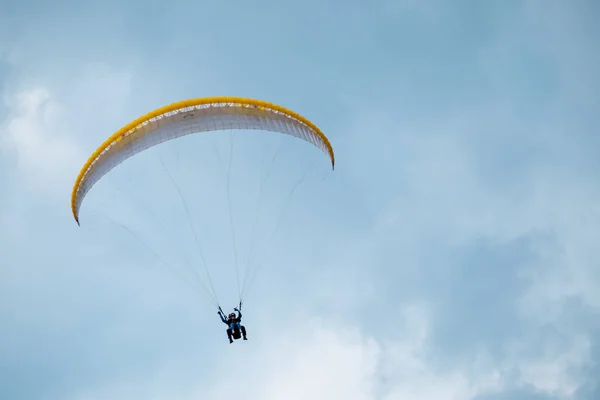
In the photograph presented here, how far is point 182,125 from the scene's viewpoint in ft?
90.5

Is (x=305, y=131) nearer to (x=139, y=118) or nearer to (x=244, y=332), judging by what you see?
(x=139, y=118)

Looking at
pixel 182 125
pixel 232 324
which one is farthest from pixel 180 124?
pixel 232 324

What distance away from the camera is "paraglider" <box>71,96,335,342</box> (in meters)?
26.8

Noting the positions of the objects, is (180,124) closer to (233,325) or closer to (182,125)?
(182,125)

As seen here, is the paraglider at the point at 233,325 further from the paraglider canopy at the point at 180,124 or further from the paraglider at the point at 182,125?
the paraglider canopy at the point at 180,124

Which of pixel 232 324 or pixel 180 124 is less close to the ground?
pixel 180 124

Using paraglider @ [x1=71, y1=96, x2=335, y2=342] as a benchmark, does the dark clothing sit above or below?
below

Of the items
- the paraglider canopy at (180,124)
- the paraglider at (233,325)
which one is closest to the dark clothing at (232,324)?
the paraglider at (233,325)

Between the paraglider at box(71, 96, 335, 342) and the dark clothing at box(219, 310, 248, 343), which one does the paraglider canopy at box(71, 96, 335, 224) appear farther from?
the dark clothing at box(219, 310, 248, 343)

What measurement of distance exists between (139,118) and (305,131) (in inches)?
289

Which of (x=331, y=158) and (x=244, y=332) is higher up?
(x=331, y=158)

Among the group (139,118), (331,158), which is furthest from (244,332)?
(139,118)

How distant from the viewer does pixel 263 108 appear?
1091 inches

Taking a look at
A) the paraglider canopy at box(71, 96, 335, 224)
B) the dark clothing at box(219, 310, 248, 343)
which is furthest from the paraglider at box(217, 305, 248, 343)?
the paraglider canopy at box(71, 96, 335, 224)
